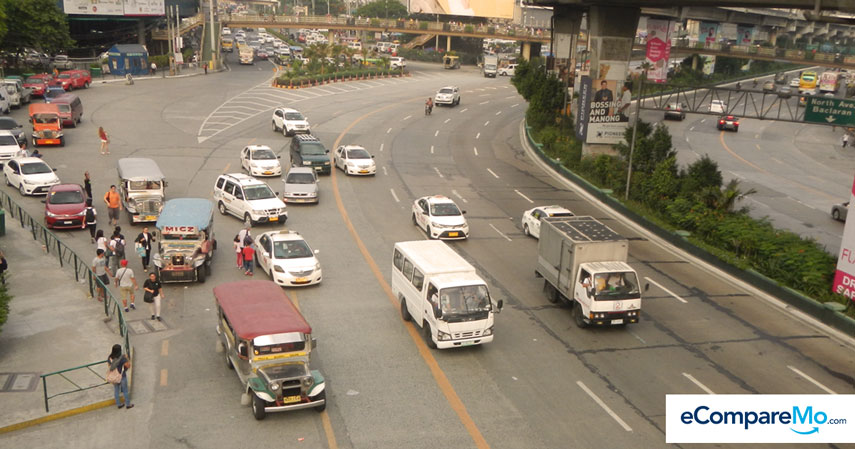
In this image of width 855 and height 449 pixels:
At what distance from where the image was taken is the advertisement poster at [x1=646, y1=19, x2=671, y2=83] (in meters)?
66.1

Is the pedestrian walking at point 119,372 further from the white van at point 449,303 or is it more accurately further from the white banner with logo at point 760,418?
the white banner with logo at point 760,418

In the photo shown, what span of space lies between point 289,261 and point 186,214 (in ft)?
14.6

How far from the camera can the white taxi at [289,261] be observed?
2488cm

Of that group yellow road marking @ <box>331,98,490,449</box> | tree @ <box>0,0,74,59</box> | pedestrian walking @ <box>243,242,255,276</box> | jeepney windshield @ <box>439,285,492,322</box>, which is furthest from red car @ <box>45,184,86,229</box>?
tree @ <box>0,0,74,59</box>

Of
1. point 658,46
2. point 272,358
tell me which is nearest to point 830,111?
point 272,358

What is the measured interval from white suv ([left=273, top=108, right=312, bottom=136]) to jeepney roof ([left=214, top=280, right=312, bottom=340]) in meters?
35.1

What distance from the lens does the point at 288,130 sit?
54.0 meters

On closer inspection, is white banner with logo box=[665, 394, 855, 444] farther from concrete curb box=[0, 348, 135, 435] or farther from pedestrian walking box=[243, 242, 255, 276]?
pedestrian walking box=[243, 242, 255, 276]

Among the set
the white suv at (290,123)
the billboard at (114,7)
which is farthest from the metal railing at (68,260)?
the billboard at (114,7)

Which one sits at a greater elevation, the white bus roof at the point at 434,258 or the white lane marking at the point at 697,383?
the white bus roof at the point at 434,258

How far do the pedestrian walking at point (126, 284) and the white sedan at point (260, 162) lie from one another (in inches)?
701

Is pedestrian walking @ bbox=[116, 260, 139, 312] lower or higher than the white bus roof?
lower

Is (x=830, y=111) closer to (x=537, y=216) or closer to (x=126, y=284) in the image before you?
(x=537, y=216)

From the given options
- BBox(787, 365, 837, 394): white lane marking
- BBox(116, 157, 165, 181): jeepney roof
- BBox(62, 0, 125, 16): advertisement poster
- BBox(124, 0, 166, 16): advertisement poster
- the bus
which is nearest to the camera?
BBox(787, 365, 837, 394): white lane marking
